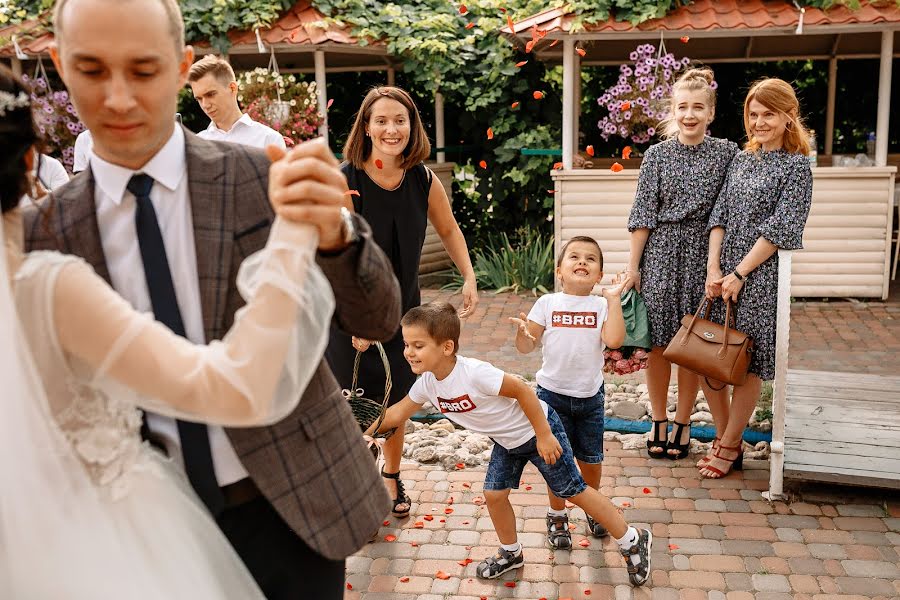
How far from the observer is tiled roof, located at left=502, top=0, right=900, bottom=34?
27.4 feet

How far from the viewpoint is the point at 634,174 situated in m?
8.97

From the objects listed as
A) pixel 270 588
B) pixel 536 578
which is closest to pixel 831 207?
pixel 536 578

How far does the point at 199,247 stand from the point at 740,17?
8.18 meters

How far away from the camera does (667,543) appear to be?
401 centimetres

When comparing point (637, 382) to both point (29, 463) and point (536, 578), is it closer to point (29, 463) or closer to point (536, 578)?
point (536, 578)

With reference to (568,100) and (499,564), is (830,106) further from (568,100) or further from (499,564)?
(499,564)

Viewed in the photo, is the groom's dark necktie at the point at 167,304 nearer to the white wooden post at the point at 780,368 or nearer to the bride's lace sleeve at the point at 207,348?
the bride's lace sleeve at the point at 207,348

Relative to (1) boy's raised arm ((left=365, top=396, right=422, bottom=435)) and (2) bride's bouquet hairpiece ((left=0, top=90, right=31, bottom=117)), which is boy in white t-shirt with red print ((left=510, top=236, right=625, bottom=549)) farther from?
(2) bride's bouquet hairpiece ((left=0, top=90, right=31, bottom=117))

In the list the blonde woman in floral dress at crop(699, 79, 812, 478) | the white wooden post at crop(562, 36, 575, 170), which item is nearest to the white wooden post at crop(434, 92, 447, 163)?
the white wooden post at crop(562, 36, 575, 170)

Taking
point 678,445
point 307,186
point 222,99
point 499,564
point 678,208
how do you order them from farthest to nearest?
1. point 222,99
2. point 678,445
3. point 678,208
4. point 499,564
5. point 307,186

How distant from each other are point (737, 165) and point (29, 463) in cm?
400

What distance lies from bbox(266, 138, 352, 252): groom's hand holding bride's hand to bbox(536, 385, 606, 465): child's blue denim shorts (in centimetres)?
276

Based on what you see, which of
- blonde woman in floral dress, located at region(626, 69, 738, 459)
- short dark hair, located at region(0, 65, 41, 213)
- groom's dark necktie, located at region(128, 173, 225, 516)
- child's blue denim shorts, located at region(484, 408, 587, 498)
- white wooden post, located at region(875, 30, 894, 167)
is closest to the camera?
short dark hair, located at region(0, 65, 41, 213)

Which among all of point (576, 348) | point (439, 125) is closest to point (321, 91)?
point (439, 125)
